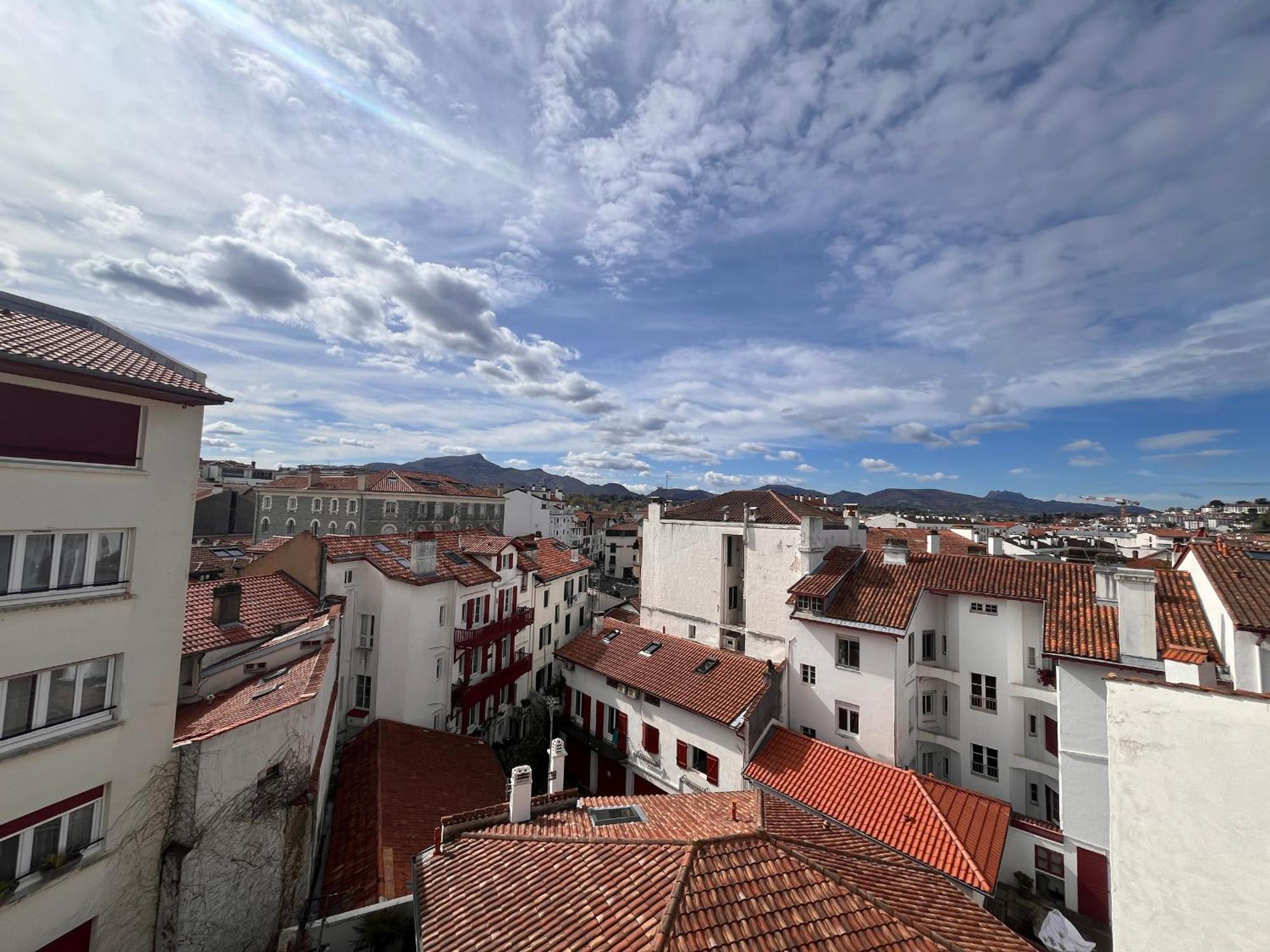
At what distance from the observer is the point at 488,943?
8.36 meters

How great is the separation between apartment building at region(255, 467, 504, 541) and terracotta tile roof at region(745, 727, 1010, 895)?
46.0 metres

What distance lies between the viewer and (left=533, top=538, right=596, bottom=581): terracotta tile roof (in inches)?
1305

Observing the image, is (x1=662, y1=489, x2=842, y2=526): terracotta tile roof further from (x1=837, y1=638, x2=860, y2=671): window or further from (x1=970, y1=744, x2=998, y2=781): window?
(x1=970, y1=744, x2=998, y2=781): window

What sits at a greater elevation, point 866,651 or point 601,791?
point 866,651

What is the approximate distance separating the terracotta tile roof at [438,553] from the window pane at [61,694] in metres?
11.6

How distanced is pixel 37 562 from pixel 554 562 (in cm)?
2793

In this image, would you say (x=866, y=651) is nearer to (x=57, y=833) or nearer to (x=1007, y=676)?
(x=1007, y=676)

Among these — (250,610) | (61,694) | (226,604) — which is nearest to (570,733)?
(250,610)

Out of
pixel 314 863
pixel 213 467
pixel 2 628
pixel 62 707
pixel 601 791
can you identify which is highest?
pixel 213 467

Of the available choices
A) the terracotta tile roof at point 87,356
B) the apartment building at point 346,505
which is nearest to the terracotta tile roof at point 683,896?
the terracotta tile roof at point 87,356

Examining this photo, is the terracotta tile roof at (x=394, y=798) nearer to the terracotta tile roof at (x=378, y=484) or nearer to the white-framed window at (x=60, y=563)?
the white-framed window at (x=60, y=563)

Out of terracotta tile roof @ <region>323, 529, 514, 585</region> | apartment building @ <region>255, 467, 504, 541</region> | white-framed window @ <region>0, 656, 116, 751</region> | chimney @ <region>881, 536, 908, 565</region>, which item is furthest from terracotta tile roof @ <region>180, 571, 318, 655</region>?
apartment building @ <region>255, 467, 504, 541</region>

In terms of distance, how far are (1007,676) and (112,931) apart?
27.1 metres

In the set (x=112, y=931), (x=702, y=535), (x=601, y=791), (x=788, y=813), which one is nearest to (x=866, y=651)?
(x=788, y=813)
